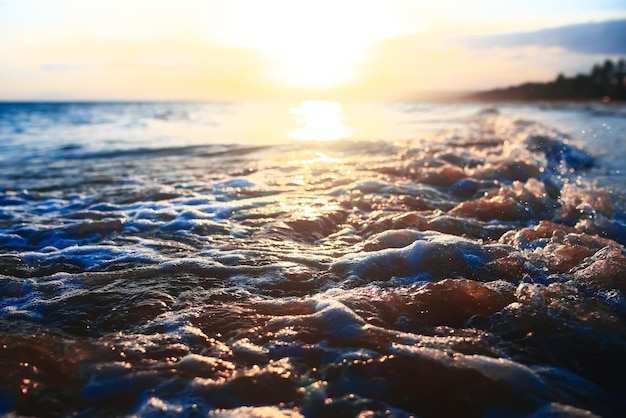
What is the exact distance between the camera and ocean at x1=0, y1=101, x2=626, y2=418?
7.61 ft

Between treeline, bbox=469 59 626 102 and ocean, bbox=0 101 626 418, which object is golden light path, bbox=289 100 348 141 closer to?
ocean, bbox=0 101 626 418

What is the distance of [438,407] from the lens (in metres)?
2.22

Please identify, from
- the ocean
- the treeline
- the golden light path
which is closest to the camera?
the ocean

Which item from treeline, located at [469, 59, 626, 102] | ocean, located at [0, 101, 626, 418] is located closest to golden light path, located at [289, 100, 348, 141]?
ocean, located at [0, 101, 626, 418]

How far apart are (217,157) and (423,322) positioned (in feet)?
29.0

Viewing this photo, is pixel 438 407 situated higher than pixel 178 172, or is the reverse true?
pixel 178 172

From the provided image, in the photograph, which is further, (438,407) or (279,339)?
(279,339)

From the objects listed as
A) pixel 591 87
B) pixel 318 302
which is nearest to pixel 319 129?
pixel 318 302

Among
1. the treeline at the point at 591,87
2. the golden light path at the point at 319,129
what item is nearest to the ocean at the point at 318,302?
the golden light path at the point at 319,129

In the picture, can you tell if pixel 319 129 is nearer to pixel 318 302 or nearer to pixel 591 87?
pixel 318 302

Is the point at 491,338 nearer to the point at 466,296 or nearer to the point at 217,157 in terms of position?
the point at 466,296

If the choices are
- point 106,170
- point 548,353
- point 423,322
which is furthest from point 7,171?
point 548,353

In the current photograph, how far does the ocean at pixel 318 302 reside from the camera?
7.61 feet

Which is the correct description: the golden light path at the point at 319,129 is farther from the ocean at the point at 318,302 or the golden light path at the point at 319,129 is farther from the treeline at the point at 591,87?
the treeline at the point at 591,87
